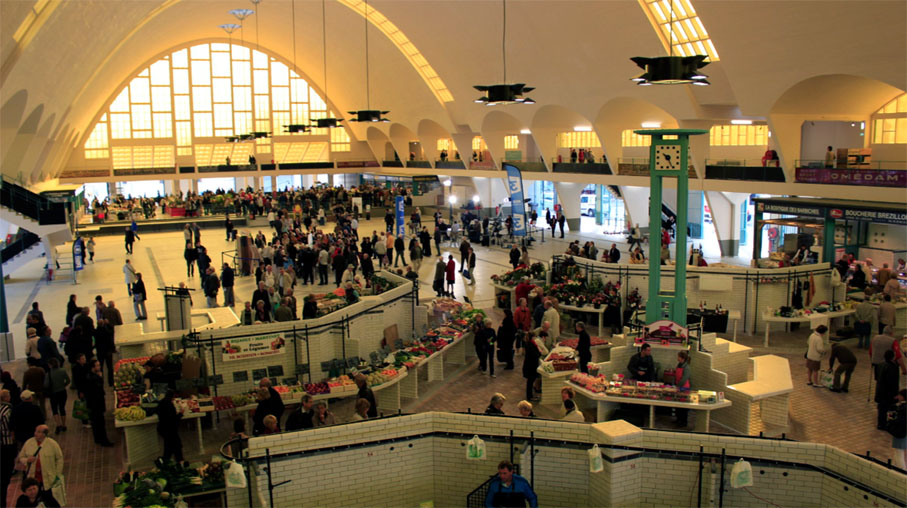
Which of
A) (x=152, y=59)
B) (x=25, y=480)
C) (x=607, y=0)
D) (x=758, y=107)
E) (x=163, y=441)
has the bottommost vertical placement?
(x=163, y=441)

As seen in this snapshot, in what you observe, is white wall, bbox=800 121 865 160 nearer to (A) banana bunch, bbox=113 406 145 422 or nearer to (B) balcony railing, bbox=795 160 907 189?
(B) balcony railing, bbox=795 160 907 189

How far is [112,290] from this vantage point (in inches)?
773

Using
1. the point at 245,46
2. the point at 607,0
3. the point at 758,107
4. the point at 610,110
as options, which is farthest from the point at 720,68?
the point at 245,46

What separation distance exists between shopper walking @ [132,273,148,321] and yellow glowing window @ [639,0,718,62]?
14.9 meters

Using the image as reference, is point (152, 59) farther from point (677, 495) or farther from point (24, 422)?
point (677, 495)

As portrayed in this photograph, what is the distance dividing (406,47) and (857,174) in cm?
2285

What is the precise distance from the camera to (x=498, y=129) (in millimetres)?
36719

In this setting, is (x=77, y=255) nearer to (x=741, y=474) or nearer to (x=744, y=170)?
(x=744, y=170)

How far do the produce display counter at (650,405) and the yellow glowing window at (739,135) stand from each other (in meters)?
17.4

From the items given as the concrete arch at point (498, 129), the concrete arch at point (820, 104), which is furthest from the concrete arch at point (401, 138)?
the concrete arch at point (820, 104)

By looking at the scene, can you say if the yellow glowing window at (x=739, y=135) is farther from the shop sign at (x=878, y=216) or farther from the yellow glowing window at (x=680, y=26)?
the shop sign at (x=878, y=216)

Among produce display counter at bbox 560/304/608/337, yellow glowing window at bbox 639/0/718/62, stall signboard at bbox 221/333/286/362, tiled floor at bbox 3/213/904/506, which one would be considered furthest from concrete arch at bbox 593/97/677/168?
stall signboard at bbox 221/333/286/362

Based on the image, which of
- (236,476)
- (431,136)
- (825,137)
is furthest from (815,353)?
(431,136)

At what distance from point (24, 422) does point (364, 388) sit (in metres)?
3.82
